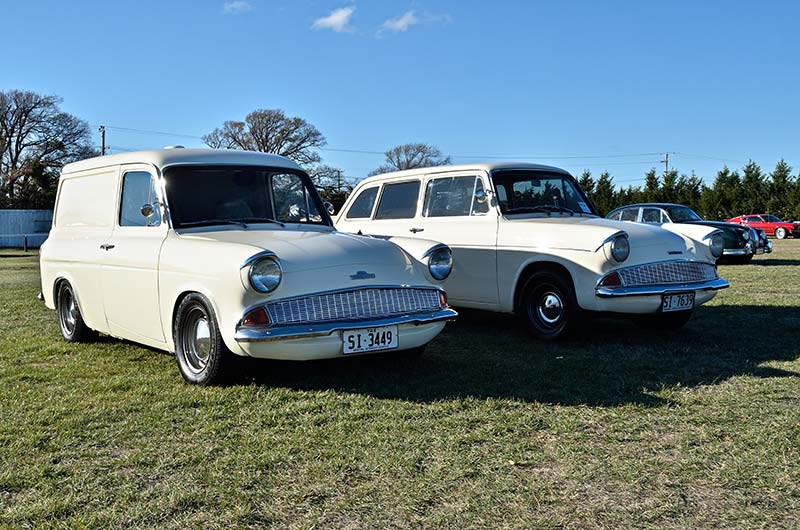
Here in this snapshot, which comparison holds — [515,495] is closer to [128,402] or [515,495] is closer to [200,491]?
[200,491]

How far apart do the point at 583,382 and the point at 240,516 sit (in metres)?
2.97

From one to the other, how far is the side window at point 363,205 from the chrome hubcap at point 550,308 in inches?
103

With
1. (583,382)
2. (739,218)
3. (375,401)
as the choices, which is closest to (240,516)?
(375,401)

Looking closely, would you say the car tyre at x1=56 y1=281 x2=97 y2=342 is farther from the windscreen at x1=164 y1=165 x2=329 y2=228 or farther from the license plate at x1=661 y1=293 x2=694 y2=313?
the license plate at x1=661 y1=293 x2=694 y2=313

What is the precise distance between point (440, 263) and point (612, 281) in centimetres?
175

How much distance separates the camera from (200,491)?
327cm

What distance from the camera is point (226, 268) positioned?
191 inches

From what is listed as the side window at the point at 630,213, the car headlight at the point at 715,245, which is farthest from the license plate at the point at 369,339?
the side window at the point at 630,213

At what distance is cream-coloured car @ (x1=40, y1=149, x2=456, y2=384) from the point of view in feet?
15.8

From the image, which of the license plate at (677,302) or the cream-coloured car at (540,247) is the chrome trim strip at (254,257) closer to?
the cream-coloured car at (540,247)

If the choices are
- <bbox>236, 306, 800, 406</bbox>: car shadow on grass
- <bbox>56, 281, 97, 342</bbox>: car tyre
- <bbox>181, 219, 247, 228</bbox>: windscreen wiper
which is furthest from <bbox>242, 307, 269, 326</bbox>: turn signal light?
<bbox>56, 281, 97, 342</bbox>: car tyre

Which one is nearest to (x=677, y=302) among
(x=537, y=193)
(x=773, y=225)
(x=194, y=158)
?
(x=537, y=193)

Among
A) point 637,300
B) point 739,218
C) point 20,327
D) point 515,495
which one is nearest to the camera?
point 515,495

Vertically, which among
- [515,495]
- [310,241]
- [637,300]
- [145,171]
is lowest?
[515,495]
